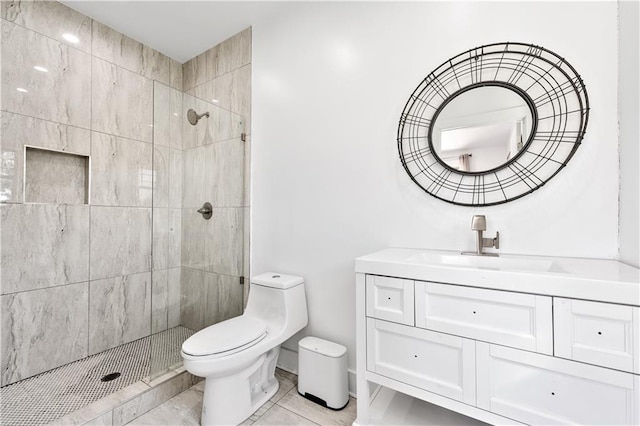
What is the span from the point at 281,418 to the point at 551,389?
1.24 metres

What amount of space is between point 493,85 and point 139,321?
2.96m

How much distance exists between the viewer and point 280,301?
180 cm

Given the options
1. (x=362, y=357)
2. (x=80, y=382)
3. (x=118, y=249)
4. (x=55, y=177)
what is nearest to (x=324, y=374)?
(x=362, y=357)

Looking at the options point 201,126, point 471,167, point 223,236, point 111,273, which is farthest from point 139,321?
point 471,167

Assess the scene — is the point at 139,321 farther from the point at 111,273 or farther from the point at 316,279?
the point at 316,279

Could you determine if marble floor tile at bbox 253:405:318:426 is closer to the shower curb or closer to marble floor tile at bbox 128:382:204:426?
marble floor tile at bbox 128:382:204:426

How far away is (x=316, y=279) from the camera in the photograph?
1891 millimetres

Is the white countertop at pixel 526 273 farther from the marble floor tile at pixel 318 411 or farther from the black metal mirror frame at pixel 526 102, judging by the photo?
the marble floor tile at pixel 318 411

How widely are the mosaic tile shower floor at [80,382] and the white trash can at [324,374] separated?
2.84ft

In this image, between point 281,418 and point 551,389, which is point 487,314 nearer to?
point 551,389

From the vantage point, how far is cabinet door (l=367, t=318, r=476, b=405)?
3.51ft

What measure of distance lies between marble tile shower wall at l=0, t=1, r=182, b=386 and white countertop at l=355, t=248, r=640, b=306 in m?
1.62

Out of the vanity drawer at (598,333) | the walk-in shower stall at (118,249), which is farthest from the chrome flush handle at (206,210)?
the vanity drawer at (598,333)

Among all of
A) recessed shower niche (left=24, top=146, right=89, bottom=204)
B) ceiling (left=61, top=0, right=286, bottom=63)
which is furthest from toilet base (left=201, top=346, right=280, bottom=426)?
ceiling (left=61, top=0, right=286, bottom=63)
